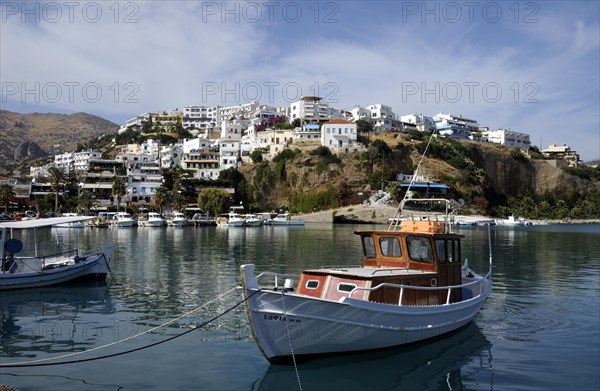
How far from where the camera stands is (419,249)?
16.0 meters

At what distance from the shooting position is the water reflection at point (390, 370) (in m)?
11.9

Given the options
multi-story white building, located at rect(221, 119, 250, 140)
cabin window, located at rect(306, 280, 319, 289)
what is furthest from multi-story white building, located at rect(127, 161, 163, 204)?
cabin window, located at rect(306, 280, 319, 289)

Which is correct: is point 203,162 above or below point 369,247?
above

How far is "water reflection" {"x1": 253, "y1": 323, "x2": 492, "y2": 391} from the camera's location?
1190cm

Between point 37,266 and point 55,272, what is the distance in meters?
Result: 0.92

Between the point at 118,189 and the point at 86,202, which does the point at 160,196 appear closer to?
the point at 118,189

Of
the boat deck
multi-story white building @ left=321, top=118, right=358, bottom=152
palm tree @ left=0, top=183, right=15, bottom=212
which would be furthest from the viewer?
multi-story white building @ left=321, top=118, right=358, bottom=152

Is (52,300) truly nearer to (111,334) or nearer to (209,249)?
(111,334)

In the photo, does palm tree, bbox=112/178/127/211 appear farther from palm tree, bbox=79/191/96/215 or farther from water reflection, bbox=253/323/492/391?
water reflection, bbox=253/323/492/391

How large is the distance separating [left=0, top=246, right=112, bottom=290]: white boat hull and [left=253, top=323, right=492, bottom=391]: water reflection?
1567cm

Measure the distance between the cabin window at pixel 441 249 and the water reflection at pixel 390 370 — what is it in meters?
2.62

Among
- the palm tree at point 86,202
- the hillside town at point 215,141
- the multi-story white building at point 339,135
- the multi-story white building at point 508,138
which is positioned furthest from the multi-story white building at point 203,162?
the multi-story white building at point 508,138

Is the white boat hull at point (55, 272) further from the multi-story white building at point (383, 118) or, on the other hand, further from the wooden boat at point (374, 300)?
the multi-story white building at point (383, 118)

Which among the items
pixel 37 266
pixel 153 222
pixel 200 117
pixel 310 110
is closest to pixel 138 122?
pixel 200 117
